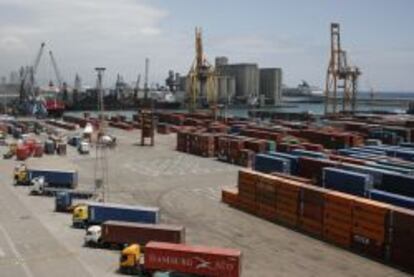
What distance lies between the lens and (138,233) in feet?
136

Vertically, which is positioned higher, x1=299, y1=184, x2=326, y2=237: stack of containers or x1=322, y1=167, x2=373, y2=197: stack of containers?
x1=322, y1=167, x2=373, y2=197: stack of containers

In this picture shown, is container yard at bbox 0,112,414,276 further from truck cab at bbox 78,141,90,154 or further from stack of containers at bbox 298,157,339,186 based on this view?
truck cab at bbox 78,141,90,154

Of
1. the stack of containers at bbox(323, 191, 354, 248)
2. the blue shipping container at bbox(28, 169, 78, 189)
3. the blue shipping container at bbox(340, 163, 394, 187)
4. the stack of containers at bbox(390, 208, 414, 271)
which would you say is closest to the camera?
the stack of containers at bbox(390, 208, 414, 271)

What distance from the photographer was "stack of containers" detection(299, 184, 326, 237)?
47.0m

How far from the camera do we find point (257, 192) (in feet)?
179

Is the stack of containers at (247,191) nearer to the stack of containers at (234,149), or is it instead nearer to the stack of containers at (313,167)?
the stack of containers at (313,167)

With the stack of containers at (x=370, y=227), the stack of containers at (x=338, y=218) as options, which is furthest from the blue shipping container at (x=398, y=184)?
the stack of containers at (x=370, y=227)

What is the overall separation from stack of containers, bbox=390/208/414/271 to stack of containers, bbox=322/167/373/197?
738 cm

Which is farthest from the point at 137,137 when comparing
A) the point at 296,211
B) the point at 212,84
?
the point at 296,211

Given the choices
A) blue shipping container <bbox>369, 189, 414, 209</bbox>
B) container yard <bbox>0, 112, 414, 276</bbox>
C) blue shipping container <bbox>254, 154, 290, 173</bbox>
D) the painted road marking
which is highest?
blue shipping container <bbox>254, 154, 290, 173</bbox>

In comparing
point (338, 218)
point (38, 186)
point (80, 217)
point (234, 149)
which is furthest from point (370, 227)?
point (234, 149)

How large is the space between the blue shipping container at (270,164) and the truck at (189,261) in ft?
85.4

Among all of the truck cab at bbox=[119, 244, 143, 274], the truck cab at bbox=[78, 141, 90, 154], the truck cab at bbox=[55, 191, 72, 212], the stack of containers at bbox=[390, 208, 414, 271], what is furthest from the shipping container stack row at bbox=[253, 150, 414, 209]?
the truck cab at bbox=[78, 141, 90, 154]

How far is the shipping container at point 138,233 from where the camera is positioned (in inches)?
1601
